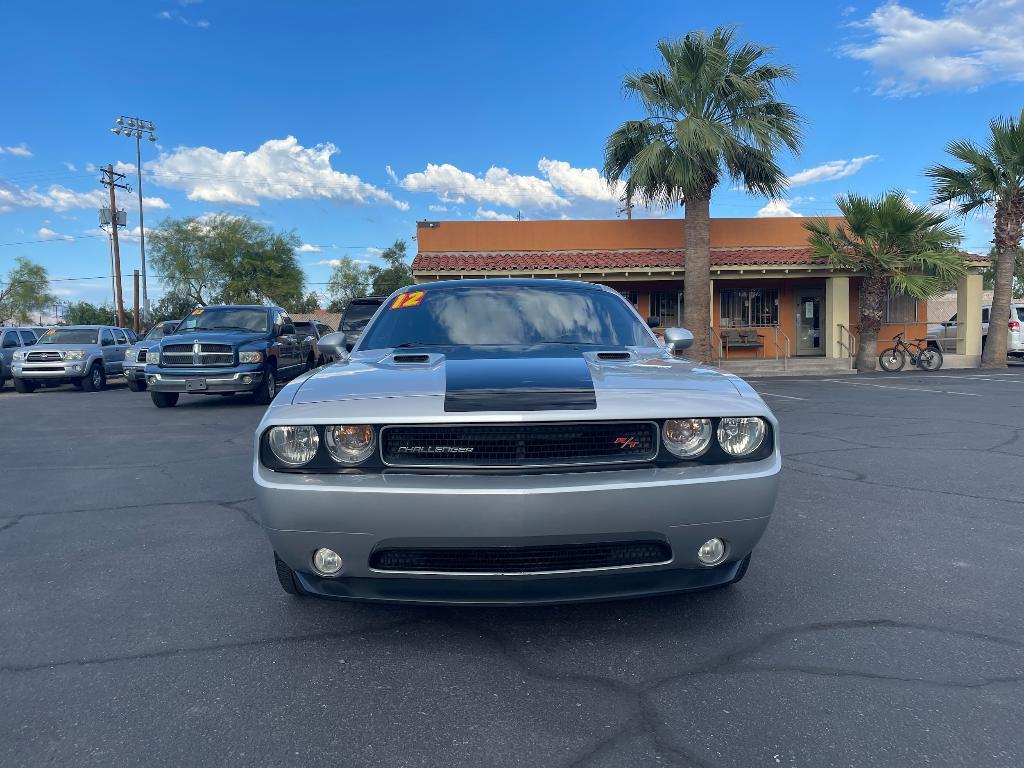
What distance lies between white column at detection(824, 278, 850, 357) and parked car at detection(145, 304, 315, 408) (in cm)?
1555

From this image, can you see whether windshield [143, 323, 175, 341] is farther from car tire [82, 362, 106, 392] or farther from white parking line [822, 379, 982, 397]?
white parking line [822, 379, 982, 397]

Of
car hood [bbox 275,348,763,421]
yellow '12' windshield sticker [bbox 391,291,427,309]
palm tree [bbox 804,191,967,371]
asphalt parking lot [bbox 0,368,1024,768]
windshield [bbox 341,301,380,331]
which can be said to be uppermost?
palm tree [bbox 804,191,967,371]

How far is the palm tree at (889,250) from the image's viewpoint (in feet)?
60.1

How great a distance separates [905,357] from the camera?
20.6 meters

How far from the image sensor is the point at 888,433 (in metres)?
8.59

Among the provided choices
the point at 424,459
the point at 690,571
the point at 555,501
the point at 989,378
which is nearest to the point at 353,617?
the point at 424,459

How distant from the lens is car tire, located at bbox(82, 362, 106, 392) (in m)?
17.3

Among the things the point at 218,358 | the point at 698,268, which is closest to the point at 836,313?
the point at 698,268

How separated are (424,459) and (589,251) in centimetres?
1954

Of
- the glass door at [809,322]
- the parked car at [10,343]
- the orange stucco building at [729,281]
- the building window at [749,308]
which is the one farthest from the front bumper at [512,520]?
the glass door at [809,322]

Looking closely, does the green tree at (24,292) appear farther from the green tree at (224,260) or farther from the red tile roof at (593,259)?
the red tile roof at (593,259)

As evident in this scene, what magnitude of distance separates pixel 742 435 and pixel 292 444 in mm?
1754

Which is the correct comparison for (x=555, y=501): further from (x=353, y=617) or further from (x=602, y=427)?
(x=353, y=617)

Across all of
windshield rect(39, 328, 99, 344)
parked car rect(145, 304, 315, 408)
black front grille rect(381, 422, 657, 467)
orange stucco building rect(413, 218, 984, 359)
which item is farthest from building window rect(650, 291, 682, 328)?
black front grille rect(381, 422, 657, 467)
